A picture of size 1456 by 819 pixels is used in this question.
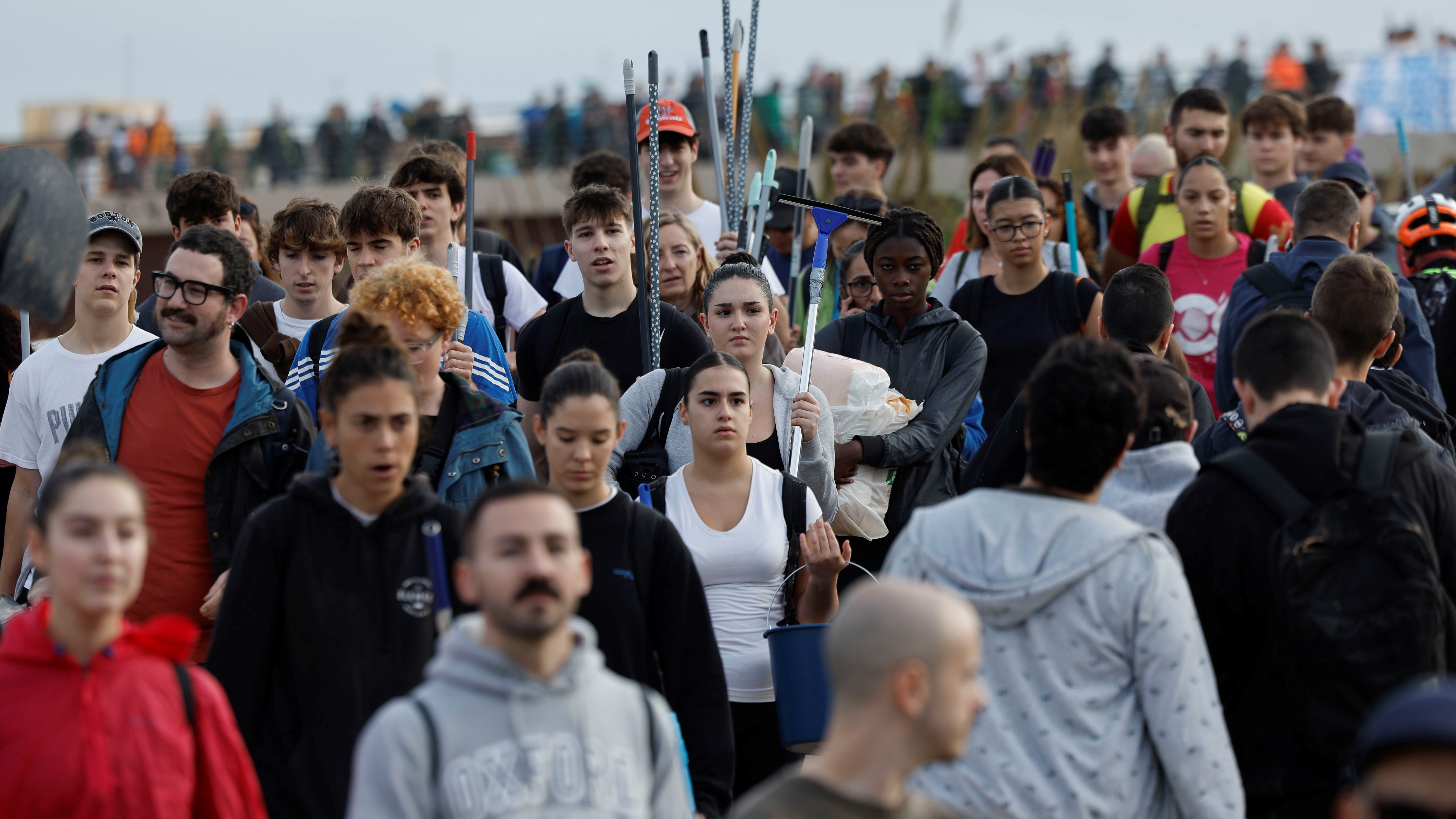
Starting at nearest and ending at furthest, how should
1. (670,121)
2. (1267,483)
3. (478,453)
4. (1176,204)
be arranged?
(1267,483) < (478,453) < (670,121) < (1176,204)

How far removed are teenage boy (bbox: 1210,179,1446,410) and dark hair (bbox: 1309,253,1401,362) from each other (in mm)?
1446

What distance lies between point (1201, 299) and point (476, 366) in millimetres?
3586

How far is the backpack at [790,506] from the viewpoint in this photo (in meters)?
4.69

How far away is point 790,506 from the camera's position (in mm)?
4715

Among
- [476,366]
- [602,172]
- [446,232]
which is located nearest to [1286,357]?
[476,366]

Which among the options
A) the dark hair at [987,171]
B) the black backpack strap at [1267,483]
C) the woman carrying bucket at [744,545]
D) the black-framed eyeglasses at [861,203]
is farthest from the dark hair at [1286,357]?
the black-framed eyeglasses at [861,203]

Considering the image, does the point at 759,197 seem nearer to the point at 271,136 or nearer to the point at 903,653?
the point at 903,653

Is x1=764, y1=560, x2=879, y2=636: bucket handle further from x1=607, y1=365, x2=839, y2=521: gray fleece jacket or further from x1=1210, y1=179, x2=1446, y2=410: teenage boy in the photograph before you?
x1=1210, y1=179, x2=1446, y2=410: teenage boy

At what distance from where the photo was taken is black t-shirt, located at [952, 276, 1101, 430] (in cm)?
626

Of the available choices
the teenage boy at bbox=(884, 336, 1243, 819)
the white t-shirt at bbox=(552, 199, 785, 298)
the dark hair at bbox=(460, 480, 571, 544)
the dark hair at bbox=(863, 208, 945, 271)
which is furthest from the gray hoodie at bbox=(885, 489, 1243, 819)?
the white t-shirt at bbox=(552, 199, 785, 298)

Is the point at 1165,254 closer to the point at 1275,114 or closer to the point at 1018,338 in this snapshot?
the point at 1018,338

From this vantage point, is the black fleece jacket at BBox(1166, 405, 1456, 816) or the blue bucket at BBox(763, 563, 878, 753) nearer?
the black fleece jacket at BBox(1166, 405, 1456, 816)

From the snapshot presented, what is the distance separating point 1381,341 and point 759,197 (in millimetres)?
3526

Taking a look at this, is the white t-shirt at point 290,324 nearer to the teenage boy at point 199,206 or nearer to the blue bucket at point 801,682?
the teenage boy at point 199,206
